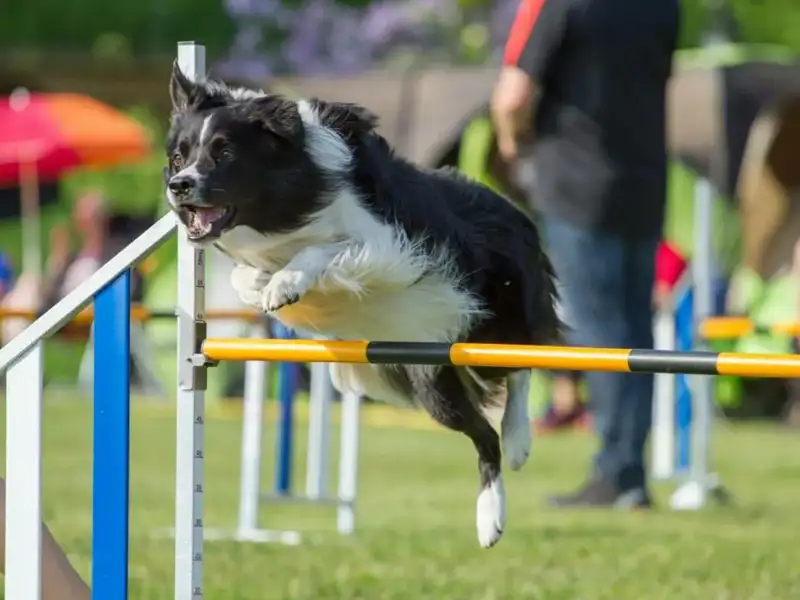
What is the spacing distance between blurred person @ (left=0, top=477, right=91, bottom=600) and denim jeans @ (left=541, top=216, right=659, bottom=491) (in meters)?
3.45

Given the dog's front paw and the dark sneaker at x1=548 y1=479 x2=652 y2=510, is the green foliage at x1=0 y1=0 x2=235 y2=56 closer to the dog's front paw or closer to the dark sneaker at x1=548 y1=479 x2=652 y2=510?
the dark sneaker at x1=548 y1=479 x2=652 y2=510

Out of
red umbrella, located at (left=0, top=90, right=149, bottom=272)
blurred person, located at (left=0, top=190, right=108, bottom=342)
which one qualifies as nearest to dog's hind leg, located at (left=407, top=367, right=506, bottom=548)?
blurred person, located at (left=0, top=190, right=108, bottom=342)

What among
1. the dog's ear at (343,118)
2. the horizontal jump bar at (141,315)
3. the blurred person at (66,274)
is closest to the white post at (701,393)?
the horizontal jump bar at (141,315)

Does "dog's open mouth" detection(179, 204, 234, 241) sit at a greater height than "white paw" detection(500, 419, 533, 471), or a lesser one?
greater

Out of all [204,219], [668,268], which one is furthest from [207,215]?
[668,268]

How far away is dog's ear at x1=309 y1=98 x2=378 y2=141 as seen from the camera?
4148mm

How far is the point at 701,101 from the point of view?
1207 cm

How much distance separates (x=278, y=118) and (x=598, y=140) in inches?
122

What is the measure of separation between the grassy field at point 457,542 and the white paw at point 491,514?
1.19ft

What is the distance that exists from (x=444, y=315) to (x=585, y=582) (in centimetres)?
134

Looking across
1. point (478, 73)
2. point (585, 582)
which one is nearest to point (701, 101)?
point (478, 73)

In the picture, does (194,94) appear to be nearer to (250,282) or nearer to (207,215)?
(207,215)

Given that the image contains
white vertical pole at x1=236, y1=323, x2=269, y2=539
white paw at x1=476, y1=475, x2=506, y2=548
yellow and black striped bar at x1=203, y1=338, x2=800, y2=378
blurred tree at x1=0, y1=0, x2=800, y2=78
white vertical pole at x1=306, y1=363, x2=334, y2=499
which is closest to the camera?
yellow and black striped bar at x1=203, y1=338, x2=800, y2=378

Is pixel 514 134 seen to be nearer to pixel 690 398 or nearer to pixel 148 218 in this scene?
pixel 690 398
